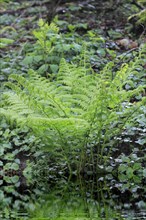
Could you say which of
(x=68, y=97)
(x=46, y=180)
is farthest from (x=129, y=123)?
(x=46, y=180)

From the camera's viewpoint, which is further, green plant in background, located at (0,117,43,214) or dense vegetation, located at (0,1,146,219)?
dense vegetation, located at (0,1,146,219)

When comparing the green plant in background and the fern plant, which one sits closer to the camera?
the green plant in background

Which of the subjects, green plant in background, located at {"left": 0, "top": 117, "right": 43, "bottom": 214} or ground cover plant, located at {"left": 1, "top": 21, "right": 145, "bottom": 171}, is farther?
ground cover plant, located at {"left": 1, "top": 21, "right": 145, "bottom": 171}

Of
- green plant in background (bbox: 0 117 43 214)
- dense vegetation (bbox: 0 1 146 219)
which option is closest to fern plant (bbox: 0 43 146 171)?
dense vegetation (bbox: 0 1 146 219)

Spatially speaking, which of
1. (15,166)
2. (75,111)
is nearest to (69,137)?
(75,111)

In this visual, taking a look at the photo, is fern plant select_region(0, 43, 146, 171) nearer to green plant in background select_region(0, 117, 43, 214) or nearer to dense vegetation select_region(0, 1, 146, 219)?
dense vegetation select_region(0, 1, 146, 219)

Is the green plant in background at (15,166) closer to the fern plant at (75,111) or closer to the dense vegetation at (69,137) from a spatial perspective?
the dense vegetation at (69,137)

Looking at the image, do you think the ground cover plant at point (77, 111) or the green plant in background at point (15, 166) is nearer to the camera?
the green plant in background at point (15, 166)

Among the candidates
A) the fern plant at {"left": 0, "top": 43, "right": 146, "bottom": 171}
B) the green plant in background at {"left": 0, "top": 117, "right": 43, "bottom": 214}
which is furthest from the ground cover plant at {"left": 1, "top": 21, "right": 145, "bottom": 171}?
the green plant in background at {"left": 0, "top": 117, "right": 43, "bottom": 214}

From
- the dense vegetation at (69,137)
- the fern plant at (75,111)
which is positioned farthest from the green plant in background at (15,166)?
the fern plant at (75,111)

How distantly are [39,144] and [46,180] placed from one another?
1.29ft

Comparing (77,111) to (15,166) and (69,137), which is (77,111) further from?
(15,166)

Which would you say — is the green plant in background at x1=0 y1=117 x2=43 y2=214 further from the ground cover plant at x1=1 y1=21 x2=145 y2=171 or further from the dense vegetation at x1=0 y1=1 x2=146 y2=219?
the ground cover plant at x1=1 y1=21 x2=145 y2=171

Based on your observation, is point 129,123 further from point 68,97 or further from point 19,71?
point 19,71
